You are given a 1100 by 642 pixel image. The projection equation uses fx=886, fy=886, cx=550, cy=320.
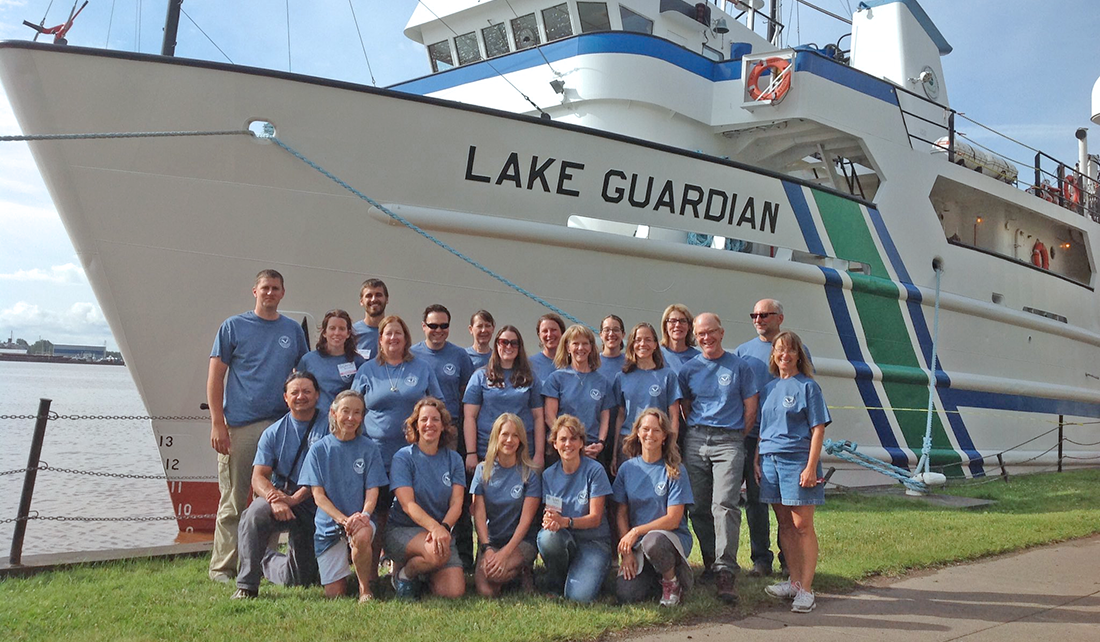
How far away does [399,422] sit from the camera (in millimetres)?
4223

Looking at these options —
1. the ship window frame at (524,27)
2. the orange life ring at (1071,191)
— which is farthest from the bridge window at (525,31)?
the orange life ring at (1071,191)

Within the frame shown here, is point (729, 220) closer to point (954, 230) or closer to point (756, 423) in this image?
point (756, 423)

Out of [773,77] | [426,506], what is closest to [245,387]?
[426,506]

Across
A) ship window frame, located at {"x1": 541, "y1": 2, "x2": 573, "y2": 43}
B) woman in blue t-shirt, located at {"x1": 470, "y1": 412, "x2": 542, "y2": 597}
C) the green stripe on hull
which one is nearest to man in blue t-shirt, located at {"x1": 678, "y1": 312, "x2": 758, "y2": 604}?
woman in blue t-shirt, located at {"x1": 470, "y1": 412, "x2": 542, "y2": 597}

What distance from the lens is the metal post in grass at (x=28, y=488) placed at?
420cm

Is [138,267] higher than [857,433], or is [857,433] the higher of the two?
[138,267]

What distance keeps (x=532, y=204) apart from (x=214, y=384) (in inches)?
121

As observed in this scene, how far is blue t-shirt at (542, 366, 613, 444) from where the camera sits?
430 centimetres

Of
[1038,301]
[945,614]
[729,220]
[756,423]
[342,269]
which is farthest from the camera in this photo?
[1038,301]

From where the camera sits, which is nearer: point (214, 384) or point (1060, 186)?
point (214, 384)

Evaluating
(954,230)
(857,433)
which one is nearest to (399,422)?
(857,433)

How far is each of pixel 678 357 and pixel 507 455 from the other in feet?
3.66

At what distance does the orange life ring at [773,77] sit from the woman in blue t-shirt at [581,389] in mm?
4867

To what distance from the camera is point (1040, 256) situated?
12.6 m
